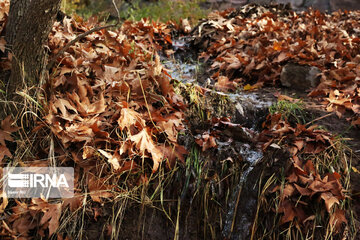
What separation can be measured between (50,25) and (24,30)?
17 centimetres

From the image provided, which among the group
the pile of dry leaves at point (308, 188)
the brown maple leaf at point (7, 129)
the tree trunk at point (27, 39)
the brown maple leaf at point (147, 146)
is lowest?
the pile of dry leaves at point (308, 188)

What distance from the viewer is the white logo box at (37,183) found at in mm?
1873

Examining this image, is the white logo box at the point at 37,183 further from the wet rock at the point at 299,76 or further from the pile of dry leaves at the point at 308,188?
the wet rock at the point at 299,76

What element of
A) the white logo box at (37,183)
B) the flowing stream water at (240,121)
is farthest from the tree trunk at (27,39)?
the flowing stream water at (240,121)

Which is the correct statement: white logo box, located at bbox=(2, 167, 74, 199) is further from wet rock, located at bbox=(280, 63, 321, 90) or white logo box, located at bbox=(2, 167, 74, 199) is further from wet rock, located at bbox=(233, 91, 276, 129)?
wet rock, located at bbox=(280, 63, 321, 90)

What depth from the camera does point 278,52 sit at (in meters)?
3.20

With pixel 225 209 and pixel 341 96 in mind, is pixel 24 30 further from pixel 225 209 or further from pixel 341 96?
pixel 341 96

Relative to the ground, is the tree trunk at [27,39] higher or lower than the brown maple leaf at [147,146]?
higher

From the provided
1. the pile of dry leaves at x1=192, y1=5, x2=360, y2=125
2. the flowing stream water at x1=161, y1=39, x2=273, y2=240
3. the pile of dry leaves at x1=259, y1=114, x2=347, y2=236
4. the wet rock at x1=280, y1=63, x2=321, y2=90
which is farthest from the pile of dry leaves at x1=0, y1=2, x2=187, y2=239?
the wet rock at x1=280, y1=63, x2=321, y2=90

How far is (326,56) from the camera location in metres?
3.01

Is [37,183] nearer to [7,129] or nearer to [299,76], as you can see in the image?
[7,129]

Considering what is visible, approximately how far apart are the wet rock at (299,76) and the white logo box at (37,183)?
2.23 meters

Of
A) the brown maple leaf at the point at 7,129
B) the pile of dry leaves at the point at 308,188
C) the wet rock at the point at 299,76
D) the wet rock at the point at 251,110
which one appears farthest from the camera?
the wet rock at the point at 299,76

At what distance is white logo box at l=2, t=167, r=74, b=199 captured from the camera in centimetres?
187
